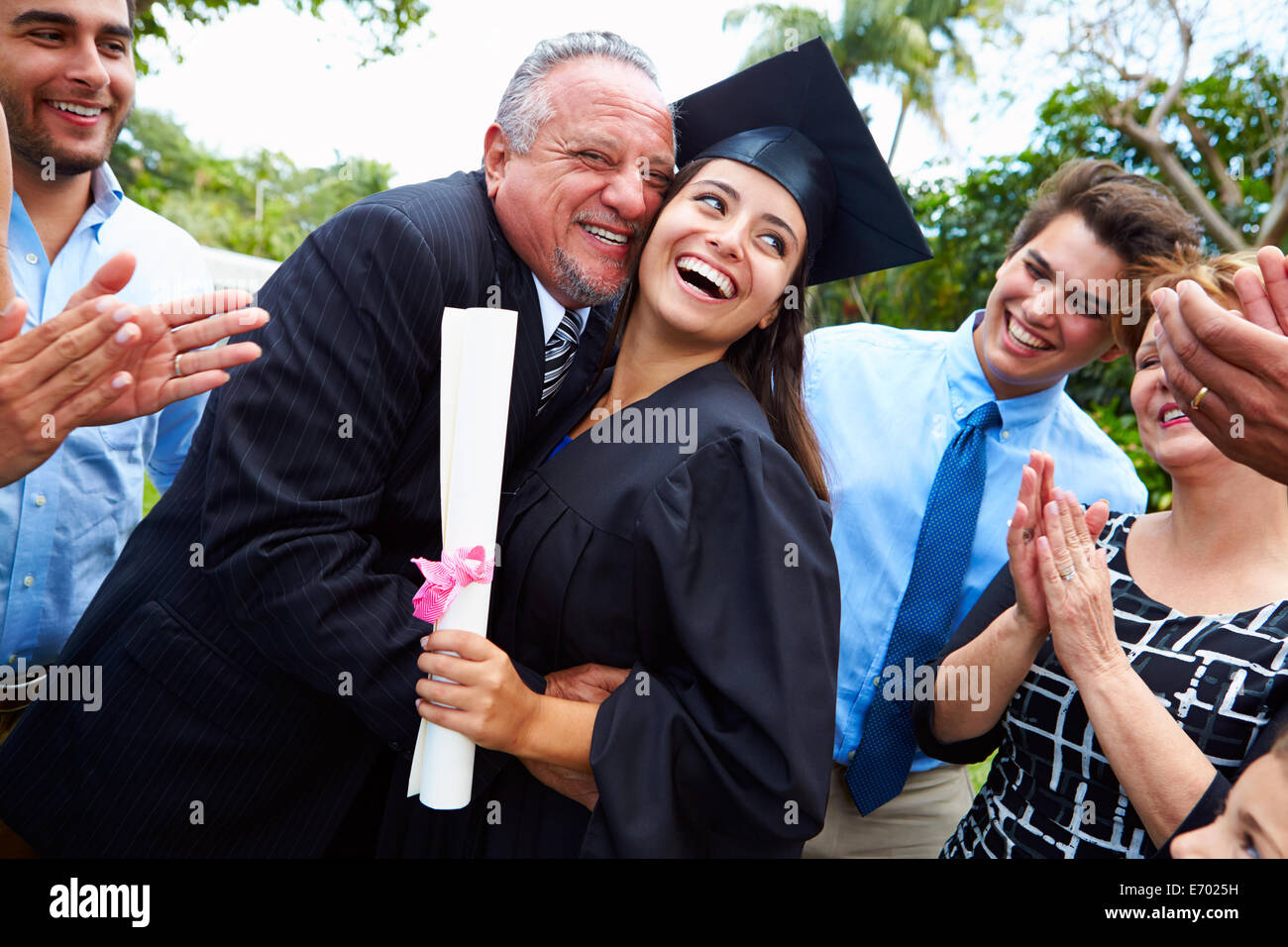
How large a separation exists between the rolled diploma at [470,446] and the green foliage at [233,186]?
2116 cm

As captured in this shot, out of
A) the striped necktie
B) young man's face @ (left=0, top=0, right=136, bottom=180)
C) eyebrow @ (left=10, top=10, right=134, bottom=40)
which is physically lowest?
the striped necktie

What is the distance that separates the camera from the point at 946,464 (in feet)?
9.67

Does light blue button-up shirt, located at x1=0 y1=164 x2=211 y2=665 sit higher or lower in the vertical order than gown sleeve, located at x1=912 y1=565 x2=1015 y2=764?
higher

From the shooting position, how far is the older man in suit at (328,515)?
1.89 m

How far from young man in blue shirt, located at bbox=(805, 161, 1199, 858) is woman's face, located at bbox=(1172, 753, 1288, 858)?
1.19 m

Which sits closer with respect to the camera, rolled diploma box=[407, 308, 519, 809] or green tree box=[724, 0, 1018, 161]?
rolled diploma box=[407, 308, 519, 809]

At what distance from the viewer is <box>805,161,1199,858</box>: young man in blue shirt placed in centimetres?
287

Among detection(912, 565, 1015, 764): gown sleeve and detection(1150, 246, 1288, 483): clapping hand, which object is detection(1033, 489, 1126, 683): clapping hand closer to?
detection(912, 565, 1015, 764): gown sleeve

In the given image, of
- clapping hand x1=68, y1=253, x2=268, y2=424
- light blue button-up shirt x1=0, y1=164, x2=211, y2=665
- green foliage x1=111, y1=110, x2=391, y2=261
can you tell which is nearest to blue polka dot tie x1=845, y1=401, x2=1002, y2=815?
clapping hand x1=68, y1=253, x2=268, y2=424

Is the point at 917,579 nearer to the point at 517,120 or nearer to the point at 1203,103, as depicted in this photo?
the point at 517,120

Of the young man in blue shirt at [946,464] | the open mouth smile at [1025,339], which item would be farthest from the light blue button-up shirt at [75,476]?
the open mouth smile at [1025,339]

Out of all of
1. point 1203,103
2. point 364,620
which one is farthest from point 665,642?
point 1203,103

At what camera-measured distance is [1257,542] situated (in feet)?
7.33
